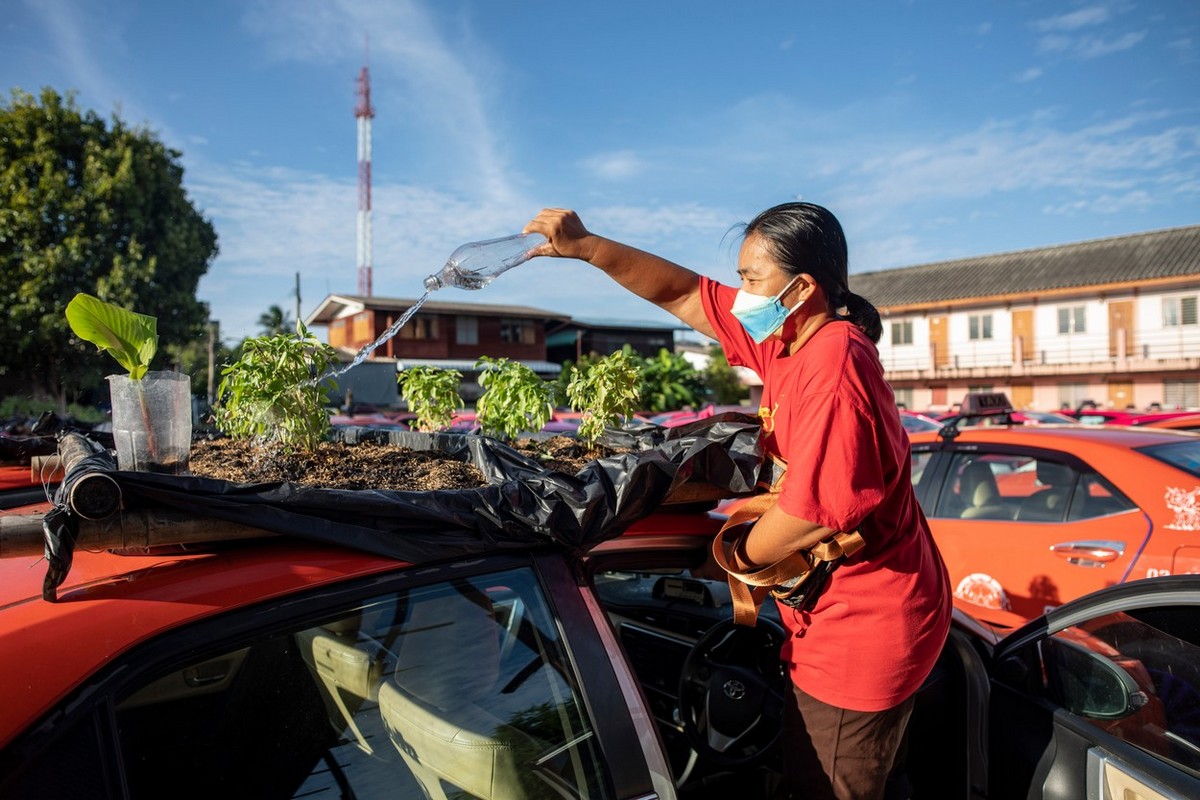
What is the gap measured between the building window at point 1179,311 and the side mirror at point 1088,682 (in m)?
36.5

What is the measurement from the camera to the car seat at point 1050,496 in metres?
4.41

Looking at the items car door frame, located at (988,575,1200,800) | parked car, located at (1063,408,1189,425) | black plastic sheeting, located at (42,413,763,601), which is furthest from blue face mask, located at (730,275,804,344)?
parked car, located at (1063,408,1189,425)

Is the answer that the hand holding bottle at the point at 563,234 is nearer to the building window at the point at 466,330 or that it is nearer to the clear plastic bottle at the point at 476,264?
the clear plastic bottle at the point at 476,264

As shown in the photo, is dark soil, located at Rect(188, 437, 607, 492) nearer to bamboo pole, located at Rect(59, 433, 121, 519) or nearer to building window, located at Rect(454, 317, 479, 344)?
bamboo pole, located at Rect(59, 433, 121, 519)

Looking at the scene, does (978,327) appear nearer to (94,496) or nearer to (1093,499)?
(1093,499)

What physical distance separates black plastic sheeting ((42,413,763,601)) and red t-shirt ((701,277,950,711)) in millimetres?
266

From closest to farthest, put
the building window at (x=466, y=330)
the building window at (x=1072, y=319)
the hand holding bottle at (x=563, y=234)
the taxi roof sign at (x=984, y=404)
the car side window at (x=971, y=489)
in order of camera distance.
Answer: the hand holding bottle at (x=563, y=234)
the car side window at (x=971, y=489)
the taxi roof sign at (x=984, y=404)
the building window at (x=1072, y=319)
the building window at (x=466, y=330)

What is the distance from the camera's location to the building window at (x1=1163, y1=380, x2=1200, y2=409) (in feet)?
99.2

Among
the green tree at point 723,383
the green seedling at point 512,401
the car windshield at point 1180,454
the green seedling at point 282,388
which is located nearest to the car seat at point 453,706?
the green seedling at point 282,388

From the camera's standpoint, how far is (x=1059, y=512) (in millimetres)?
4422

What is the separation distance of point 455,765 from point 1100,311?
38.1m

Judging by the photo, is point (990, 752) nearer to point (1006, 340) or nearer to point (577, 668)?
point (577, 668)

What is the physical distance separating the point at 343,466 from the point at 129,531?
1.04m

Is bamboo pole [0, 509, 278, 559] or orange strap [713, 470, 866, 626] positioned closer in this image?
bamboo pole [0, 509, 278, 559]
